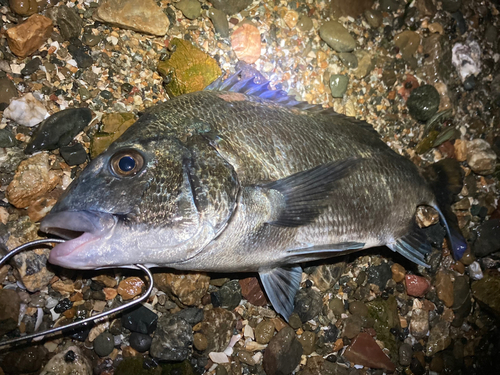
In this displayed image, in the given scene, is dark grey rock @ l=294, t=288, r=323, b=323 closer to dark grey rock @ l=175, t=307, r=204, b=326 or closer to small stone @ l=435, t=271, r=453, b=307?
dark grey rock @ l=175, t=307, r=204, b=326

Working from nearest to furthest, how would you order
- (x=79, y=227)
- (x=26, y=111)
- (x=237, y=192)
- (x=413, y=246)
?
(x=79, y=227) → (x=237, y=192) → (x=26, y=111) → (x=413, y=246)

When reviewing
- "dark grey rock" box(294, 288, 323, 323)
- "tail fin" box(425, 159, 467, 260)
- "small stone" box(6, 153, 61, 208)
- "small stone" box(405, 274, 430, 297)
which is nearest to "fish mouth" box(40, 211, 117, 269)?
"small stone" box(6, 153, 61, 208)

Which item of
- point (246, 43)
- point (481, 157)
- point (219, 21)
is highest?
point (219, 21)

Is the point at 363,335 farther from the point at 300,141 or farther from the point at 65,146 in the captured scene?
the point at 65,146

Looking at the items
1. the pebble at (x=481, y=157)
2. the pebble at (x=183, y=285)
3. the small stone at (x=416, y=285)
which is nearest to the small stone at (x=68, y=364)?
the pebble at (x=183, y=285)

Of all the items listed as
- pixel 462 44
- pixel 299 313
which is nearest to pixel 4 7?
pixel 299 313

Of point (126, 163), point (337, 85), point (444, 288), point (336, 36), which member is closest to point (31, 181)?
point (126, 163)

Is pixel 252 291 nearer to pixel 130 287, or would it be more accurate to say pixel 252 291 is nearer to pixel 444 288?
pixel 130 287
